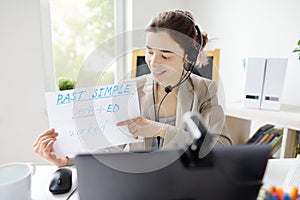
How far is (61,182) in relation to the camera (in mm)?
646

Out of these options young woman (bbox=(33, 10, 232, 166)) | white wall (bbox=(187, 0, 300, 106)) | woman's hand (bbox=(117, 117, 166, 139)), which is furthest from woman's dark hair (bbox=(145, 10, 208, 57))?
white wall (bbox=(187, 0, 300, 106))

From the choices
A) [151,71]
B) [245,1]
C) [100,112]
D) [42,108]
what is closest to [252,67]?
[245,1]

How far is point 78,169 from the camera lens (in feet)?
1.24

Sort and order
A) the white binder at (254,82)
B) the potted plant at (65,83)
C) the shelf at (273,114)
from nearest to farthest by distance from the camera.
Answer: the shelf at (273,114), the white binder at (254,82), the potted plant at (65,83)

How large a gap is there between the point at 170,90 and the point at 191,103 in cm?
8

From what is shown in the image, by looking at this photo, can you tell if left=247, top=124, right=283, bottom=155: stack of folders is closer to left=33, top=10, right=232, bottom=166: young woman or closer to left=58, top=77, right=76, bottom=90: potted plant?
left=33, top=10, right=232, bottom=166: young woman

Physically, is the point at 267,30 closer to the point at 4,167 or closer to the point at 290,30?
the point at 290,30

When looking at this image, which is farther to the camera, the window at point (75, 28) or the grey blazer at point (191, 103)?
the window at point (75, 28)

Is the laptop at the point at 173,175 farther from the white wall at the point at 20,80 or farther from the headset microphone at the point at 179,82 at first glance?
the white wall at the point at 20,80

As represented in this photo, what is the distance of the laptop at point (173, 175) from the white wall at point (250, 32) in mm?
1279

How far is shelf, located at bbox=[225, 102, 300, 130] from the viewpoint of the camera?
3.81 feet

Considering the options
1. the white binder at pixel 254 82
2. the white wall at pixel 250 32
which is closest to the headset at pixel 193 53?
the white binder at pixel 254 82

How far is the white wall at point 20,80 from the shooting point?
54.4 inches

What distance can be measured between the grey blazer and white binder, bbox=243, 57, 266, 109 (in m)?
0.68
